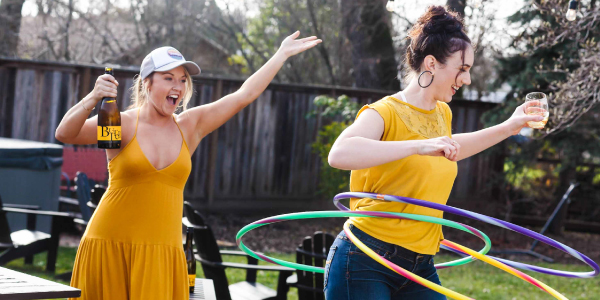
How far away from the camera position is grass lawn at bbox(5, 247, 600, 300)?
6699mm

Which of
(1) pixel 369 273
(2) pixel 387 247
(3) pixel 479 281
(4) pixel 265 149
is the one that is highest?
(4) pixel 265 149

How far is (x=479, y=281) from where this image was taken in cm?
753

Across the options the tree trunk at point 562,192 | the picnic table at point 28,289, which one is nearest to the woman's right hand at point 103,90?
the picnic table at point 28,289

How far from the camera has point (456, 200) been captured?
40.6 feet

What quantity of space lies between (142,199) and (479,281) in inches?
215

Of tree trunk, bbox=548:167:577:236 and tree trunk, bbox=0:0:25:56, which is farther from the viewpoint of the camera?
tree trunk, bbox=0:0:25:56

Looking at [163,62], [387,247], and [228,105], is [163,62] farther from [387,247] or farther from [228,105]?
[387,247]

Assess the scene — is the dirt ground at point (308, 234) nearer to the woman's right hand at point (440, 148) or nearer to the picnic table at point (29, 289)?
the picnic table at point (29, 289)

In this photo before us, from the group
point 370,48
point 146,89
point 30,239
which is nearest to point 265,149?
point 370,48

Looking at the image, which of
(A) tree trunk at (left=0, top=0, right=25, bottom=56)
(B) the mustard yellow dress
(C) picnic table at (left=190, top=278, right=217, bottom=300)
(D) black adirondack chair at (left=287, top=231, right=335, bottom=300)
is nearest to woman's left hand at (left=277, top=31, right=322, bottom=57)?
(B) the mustard yellow dress

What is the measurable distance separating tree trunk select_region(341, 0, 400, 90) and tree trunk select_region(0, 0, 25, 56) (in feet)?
27.6

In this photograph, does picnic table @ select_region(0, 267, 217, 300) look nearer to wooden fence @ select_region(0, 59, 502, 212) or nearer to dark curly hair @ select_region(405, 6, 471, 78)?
dark curly hair @ select_region(405, 6, 471, 78)

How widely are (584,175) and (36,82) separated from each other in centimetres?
981

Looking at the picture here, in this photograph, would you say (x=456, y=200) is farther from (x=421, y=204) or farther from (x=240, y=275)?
(x=421, y=204)
